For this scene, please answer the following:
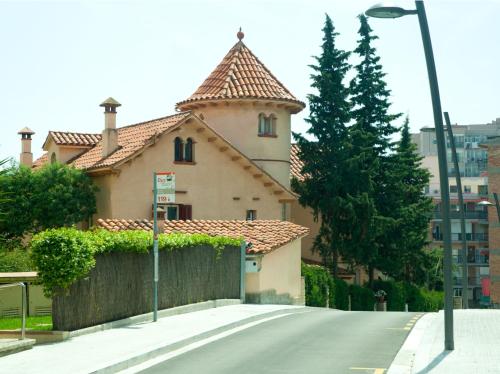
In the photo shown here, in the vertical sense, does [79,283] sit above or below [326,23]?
below

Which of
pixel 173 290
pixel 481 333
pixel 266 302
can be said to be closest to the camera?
pixel 481 333

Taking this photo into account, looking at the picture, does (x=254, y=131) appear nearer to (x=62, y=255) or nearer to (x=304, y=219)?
(x=304, y=219)

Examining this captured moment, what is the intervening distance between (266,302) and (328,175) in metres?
19.9

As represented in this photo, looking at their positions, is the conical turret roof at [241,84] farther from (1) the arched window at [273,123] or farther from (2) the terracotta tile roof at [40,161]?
(2) the terracotta tile roof at [40,161]

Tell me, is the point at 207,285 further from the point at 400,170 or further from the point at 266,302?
the point at 400,170

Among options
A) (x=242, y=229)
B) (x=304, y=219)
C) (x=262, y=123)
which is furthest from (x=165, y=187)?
(x=304, y=219)

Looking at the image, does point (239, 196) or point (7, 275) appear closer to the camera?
point (7, 275)

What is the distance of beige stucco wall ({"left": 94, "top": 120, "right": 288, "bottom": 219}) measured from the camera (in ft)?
136

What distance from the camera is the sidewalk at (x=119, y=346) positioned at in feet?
46.2

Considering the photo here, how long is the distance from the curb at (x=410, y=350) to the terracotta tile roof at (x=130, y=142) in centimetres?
2217

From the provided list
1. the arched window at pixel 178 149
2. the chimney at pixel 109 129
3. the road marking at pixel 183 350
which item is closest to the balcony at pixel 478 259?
the chimney at pixel 109 129

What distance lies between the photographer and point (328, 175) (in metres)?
50.4

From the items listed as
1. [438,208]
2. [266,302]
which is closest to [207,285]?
[266,302]

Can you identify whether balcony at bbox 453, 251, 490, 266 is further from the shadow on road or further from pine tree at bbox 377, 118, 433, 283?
the shadow on road
